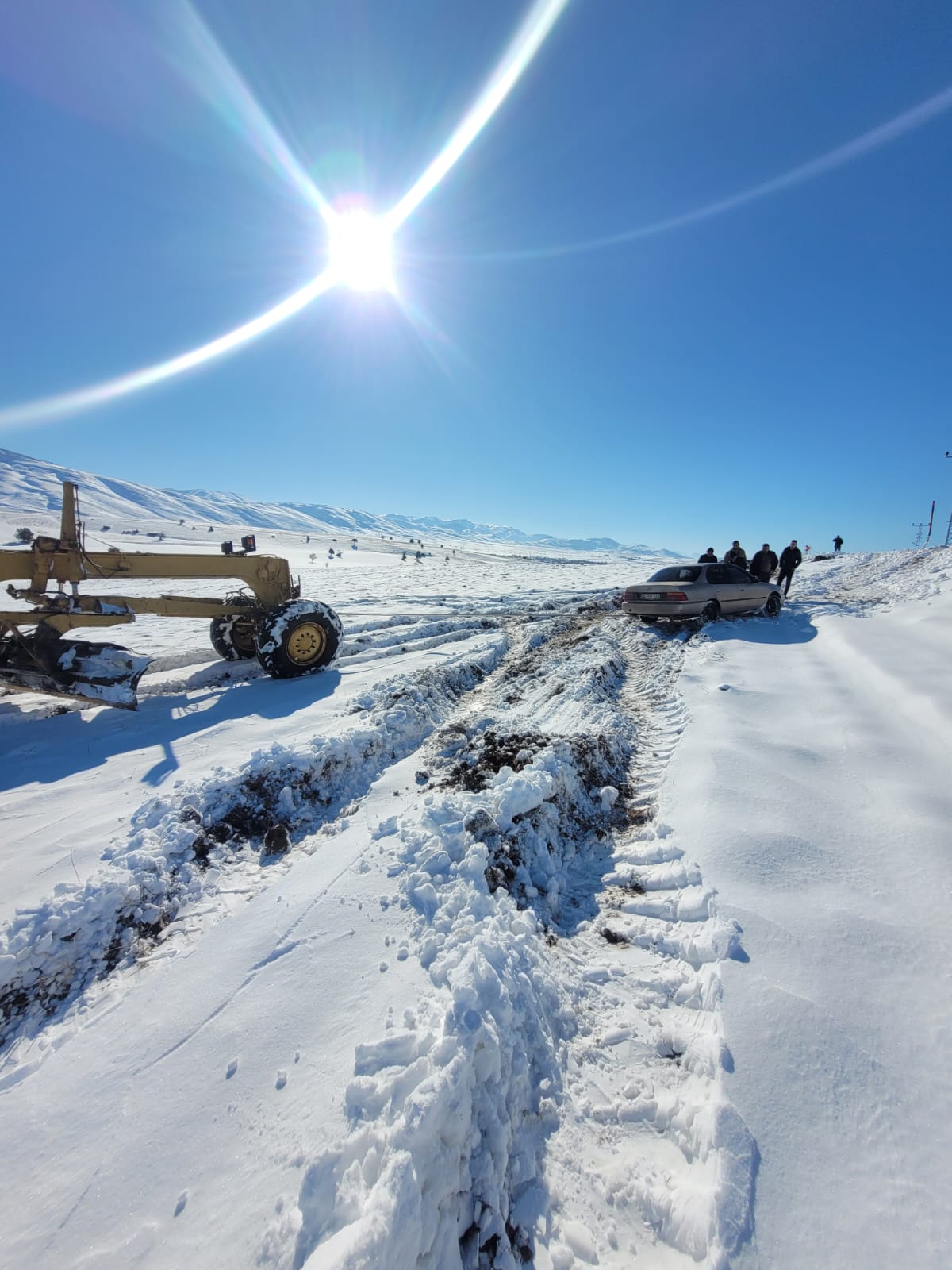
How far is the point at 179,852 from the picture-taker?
3.38 meters

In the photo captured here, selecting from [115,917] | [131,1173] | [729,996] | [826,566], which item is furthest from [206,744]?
[826,566]

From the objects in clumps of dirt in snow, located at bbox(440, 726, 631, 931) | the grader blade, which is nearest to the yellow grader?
the grader blade

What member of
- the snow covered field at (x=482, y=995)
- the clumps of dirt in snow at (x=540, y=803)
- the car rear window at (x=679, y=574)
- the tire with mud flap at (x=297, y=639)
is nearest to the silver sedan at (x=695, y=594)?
the car rear window at (x=679, y=574)

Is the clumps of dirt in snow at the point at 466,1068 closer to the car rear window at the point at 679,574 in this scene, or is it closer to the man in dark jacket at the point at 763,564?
the car rear window at the point at 679,574

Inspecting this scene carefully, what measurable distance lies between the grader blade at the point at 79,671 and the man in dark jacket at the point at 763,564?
13.9m

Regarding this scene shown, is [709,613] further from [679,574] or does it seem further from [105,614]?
[105,614]

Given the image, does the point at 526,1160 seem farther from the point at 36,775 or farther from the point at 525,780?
the point at 36,775

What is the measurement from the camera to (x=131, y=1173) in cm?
173

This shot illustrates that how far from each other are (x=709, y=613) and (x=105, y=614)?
34.7ft

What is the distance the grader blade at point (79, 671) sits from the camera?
578 cm

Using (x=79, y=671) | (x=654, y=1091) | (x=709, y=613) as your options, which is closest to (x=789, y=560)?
(x=709, y=613)

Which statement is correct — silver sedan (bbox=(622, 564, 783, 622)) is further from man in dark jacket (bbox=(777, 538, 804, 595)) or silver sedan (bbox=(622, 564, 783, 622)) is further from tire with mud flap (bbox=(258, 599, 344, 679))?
tire with mud flap (bbox=(258, 599, 344, 679))

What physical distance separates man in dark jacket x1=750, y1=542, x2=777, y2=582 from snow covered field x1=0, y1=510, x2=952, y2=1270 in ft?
28.8

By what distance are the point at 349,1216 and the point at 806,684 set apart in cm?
666
